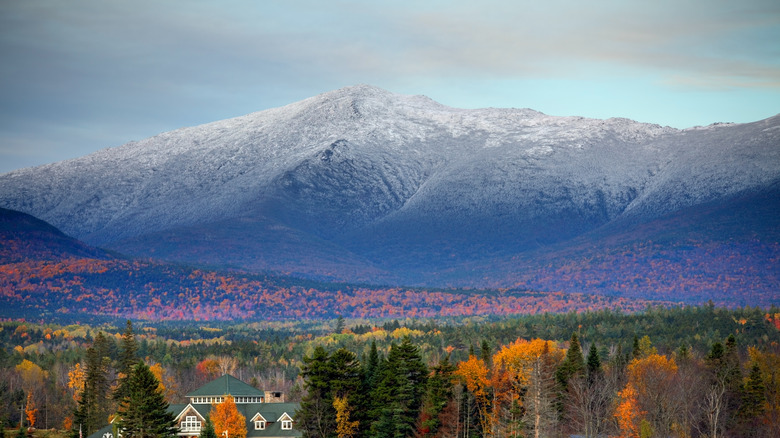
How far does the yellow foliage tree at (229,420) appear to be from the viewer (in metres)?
131

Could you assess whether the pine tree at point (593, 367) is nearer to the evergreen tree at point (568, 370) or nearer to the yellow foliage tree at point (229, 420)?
the evergreen tree at point (568, 370)

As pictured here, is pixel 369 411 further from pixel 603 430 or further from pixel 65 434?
pixel 65 434

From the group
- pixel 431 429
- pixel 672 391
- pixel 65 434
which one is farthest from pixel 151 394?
pixel 672 391

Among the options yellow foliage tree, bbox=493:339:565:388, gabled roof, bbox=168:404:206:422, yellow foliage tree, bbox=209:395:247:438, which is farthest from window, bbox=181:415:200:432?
yellow foliage tree, bbox=493:339:565:388

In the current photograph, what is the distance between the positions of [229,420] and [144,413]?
15378 millimetres

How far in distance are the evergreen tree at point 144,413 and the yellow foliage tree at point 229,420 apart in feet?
37.6

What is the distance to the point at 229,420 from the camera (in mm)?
131375

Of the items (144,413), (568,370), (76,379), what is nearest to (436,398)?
(568,370)

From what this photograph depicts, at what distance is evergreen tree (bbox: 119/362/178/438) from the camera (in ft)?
386

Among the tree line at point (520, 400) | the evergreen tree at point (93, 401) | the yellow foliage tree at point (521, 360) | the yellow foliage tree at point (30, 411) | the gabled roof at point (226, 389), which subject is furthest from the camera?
the yellow foliage tree at point (30, 411)

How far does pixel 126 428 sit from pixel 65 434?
4523 cm

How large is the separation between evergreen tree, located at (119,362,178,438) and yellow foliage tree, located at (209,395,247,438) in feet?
37.6

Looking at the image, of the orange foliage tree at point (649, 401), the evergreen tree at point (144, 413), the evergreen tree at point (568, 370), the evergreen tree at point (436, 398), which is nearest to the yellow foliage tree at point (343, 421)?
the evergreen tree at point (436, 398)

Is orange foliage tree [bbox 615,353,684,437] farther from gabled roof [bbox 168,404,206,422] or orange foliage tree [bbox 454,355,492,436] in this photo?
gabled roof [bbox 168,404,206,422]
